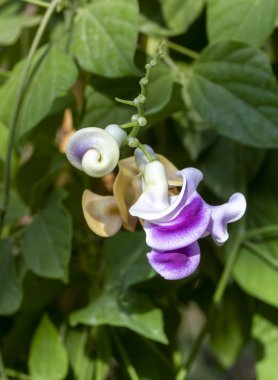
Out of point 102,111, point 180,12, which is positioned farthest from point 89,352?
point 180,12

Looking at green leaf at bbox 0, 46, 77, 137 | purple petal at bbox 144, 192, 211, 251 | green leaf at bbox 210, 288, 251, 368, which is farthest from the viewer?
green leaf at bbox 210, 288, 251, 368

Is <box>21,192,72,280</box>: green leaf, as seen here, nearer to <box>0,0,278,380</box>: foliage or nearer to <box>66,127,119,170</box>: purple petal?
<box>0,0,278,380</box>: foliage

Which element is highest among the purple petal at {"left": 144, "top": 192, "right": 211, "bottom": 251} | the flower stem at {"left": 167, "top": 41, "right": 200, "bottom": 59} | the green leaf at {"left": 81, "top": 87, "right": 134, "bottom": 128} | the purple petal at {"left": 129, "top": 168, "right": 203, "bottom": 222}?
the purple petal at {"left": 129, "top": 168, "right": 203, "bottom": 222}

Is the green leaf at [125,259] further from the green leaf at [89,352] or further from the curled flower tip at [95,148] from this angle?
the curled flower tip at [95,148]

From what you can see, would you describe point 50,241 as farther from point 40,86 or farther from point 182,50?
point 182,50

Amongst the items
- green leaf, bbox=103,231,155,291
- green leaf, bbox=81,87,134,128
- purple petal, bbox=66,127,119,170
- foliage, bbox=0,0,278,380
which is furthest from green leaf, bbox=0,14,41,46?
purple petal, bbox=66,127,119,170

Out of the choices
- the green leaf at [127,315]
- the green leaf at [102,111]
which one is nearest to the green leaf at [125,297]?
the green leaf at [127,315]
